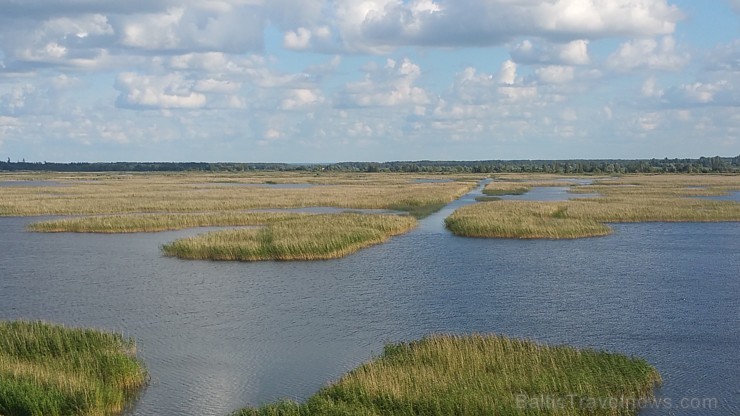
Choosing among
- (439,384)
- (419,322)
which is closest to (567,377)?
(439,384)

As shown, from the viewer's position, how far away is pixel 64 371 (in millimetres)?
12281

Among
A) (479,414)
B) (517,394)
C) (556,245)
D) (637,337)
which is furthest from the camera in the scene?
(556,245)

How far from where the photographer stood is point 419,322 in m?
17.0

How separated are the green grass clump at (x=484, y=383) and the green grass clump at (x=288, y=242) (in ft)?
45.2

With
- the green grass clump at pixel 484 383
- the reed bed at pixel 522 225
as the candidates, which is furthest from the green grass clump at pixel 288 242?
the green grass clump at pixel 484 383

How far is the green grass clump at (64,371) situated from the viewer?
1074 cm

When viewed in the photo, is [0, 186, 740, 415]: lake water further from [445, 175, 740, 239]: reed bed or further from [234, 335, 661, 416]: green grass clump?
[445, 175, 740, 239]: reed bed

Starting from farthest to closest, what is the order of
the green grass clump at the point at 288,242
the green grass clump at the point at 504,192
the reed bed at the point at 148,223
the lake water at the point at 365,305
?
the green grass clump at the point at 504,192
the reed bed at the point at 148,223
the green grass clump at the point at 288,242
the lake water at the point at 365,305

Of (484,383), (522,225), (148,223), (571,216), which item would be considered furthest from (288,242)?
(571,216)

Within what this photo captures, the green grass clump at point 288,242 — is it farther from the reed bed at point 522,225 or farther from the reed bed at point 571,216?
the reed bed at point 571,216

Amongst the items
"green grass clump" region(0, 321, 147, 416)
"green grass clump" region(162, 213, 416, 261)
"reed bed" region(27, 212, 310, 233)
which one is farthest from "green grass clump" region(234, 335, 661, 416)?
"reed bed" region(27, 212, 310, 233)

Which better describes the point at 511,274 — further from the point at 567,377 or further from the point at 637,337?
the point at 567,377

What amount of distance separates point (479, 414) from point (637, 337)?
22.0 feet

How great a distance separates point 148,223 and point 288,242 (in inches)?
516
